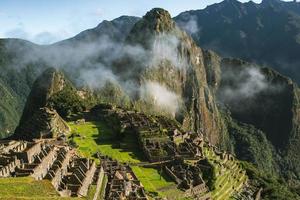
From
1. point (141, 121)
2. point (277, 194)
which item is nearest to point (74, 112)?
point (141, 121)

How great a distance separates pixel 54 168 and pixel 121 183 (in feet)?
37.9

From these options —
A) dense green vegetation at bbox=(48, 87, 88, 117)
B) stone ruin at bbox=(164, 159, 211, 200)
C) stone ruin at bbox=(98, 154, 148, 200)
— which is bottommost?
stone ruin at bbox=(164, 159, 211, 200)

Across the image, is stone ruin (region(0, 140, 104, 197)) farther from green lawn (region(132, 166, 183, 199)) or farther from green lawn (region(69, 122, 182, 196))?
green lawn (region(69, 122, 182, 196))

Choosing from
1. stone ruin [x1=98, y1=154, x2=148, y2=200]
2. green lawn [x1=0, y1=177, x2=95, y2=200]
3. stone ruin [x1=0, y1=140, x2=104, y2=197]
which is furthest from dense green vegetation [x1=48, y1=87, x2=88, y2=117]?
green lawn [x1=0, y1=177, x2=95, y2=200]

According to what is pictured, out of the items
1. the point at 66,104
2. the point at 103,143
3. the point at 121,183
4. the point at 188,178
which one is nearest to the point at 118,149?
the point at 103,143

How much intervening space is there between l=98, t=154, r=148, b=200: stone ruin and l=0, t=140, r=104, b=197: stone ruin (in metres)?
1.70

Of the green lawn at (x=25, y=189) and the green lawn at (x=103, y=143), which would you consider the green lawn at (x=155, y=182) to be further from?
the green lawn at (x=25, y=189)

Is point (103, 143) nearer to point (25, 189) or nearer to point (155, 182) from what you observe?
point (155, 182)

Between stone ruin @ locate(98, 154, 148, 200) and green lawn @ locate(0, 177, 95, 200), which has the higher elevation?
green lawn @ locate(0, 177, 95, 200)

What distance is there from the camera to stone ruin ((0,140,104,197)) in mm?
50656

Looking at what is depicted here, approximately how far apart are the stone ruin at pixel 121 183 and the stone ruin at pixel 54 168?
5.58ft

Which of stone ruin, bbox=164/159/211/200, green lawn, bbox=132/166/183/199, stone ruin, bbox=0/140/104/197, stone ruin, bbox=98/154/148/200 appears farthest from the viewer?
stone ruin, bbox=164/159/211/200

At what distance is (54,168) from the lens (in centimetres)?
5619

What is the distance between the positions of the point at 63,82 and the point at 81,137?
75577 millimetres
